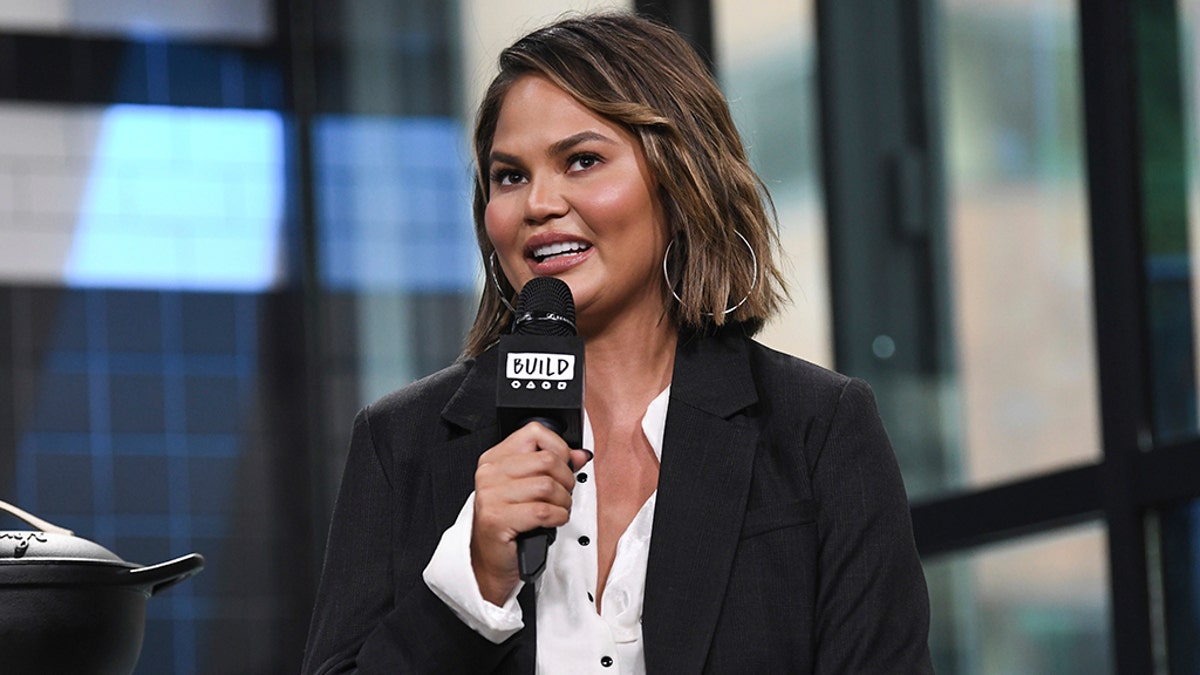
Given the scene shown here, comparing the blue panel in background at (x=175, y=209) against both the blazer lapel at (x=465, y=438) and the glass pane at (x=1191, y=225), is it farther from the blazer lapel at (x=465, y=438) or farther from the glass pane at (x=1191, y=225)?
the blazer lapel at (x=465, y=438)

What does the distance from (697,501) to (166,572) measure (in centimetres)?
60

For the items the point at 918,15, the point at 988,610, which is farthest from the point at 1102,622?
the point at 918,15

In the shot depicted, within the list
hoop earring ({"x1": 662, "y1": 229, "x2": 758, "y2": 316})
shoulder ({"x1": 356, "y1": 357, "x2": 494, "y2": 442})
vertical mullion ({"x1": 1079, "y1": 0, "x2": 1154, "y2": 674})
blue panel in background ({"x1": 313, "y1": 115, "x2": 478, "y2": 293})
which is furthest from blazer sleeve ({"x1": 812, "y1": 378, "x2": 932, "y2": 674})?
blue panel in background ({"x1": 313, "y1": 115, "x2": 478, "y2": 293})

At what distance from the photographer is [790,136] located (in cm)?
451

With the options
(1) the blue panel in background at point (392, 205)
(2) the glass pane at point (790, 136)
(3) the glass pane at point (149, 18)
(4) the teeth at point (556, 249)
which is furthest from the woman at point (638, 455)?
(3) the glass pane at point (149, 18)

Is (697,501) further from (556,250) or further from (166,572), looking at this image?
(166,572)

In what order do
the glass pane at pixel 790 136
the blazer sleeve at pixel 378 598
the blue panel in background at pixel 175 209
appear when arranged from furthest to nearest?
the blue panel in background at pixel 175 209 → the glass pane at pixel 790 136 → the blazer sleeve at pixel 378 598

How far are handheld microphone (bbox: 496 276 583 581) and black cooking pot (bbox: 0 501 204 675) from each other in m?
0.54

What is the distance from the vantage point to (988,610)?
384 centimetres

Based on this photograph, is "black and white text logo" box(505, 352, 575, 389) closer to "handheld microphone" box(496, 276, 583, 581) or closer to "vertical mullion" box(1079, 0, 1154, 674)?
"handheld microphone" box(496, 276, 583, 581)

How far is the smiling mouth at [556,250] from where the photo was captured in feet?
5.31

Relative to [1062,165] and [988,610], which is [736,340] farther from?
[988,610]

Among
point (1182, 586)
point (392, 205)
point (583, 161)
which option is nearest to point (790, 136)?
point (1182, 586)

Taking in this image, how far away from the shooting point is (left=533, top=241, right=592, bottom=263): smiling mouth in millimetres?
1618
